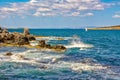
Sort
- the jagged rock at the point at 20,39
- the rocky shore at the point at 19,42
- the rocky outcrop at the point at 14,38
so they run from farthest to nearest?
1. the rocky outcrop at the point at 14,38
2. the jagged rock at the point at 20,39
3. the rocky shore at the point at 19,42

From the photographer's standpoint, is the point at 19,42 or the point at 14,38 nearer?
the point at 19,42

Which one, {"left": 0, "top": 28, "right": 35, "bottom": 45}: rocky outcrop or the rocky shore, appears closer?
the rocky shore

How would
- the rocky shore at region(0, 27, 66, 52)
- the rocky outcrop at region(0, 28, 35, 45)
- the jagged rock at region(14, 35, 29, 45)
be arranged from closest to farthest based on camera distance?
the rocky shore at region(0, 27, 66, 52) < the jagged rock at region(14, 35, 29, 45) < the rocky outcrop at region(0, 28, 35, 45)

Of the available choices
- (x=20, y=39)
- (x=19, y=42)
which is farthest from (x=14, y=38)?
(x=20, y=39)

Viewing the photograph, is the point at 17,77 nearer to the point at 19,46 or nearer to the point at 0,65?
the point at 0,65

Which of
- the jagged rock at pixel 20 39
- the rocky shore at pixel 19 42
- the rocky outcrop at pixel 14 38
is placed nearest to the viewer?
the rocky shore at pixel 19 42

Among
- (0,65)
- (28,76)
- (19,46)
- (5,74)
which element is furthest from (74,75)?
(19,46)

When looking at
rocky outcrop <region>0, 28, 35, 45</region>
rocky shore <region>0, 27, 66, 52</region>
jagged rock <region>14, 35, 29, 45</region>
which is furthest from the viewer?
rocky outcrop <region>0, 28, 35, 45</region>

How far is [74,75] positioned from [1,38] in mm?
57854

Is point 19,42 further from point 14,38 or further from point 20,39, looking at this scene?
Answer: point 14,38

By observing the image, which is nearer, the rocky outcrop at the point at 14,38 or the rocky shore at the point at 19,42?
the rocky shore at the point at 19,42

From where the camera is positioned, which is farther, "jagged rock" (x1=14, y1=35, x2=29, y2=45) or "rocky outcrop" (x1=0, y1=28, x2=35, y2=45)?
"rocky outcrop" (x1=0, y1=28, x2=35, y2=45)

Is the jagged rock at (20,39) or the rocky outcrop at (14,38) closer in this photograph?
the jagged rock at (20,39)

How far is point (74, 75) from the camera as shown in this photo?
4694cm
